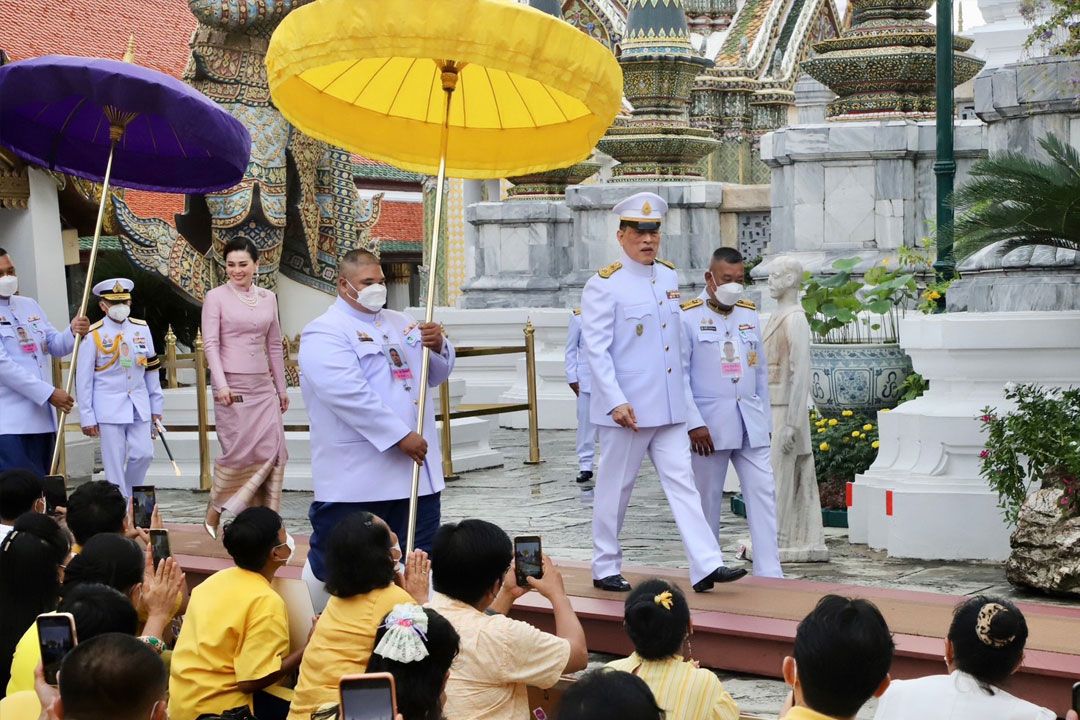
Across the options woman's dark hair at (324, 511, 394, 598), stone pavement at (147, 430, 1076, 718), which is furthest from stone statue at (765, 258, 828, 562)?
woman's dark hair at (324, 511, 394, 598)

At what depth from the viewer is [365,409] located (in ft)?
22.1

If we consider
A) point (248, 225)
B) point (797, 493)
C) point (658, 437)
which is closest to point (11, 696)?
point (658, 437)

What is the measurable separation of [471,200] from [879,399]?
13247mm

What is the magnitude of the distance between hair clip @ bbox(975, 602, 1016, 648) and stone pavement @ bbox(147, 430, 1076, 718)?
178 cm

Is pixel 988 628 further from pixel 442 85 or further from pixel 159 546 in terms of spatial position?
pixel 442 85

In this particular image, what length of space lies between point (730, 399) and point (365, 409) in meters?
1.92

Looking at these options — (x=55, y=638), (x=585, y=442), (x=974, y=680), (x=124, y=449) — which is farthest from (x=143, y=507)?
(x=585, y=442)

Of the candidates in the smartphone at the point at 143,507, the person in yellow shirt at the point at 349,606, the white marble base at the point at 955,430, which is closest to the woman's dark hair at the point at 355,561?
the person in yellow shirt at the point at 349,606

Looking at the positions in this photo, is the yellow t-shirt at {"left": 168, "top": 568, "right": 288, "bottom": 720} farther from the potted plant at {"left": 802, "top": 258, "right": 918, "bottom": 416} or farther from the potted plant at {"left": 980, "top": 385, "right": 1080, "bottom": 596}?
the potted plant at {"left": 802, "top": 258, "right": 918, "bottom": 416}

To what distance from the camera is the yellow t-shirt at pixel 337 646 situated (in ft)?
16.1

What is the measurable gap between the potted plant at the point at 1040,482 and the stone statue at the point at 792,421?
87 cm

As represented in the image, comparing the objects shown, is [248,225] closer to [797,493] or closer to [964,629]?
[797,493]

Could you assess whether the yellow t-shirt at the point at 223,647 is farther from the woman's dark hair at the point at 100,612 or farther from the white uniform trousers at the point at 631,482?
the white uniform trousers at the point at 631,482

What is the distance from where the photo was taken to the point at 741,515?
10.2m
